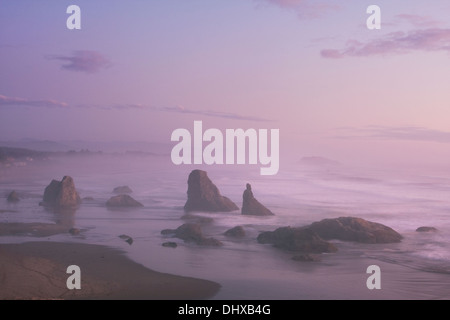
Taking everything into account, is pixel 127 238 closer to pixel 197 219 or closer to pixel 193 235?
pixel 193 235

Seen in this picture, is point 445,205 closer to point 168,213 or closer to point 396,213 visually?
point 396,213

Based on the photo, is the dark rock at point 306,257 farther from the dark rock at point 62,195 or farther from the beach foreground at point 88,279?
the dark rock at point 62,195

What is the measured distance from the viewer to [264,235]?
45.6m

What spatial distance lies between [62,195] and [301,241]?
39201 mm

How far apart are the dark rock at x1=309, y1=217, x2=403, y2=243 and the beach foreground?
1976 centimetres

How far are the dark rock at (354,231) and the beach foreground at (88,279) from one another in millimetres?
19762

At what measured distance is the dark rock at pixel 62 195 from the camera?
66.4m

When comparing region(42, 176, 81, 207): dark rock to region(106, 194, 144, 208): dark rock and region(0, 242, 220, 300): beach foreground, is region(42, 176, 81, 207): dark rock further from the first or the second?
region(0, 242, 220, 300): beach foreground

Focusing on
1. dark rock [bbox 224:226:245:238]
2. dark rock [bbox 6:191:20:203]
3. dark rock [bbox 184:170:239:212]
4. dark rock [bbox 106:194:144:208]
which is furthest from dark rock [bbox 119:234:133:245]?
dark rock [bbox 6:191:20:203]

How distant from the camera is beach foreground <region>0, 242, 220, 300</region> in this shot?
27828 millimetres

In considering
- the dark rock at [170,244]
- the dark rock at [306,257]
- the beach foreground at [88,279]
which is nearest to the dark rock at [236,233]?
the dark rock at [170,244]

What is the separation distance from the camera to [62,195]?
66.5 meters

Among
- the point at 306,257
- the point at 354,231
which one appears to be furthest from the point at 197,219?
the point at 306,257
